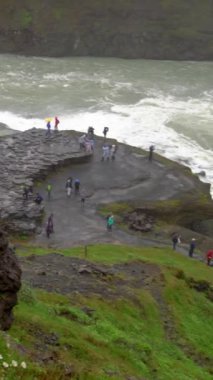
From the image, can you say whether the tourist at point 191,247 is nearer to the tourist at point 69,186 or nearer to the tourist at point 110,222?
the tourist at point 110,222

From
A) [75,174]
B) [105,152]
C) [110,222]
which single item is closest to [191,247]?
[110,222]

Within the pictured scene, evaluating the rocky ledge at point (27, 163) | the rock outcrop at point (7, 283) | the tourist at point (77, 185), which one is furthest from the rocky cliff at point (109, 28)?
the rock outcrop at point (7, 283)

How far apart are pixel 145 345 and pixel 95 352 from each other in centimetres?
263

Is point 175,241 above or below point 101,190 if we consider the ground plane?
below

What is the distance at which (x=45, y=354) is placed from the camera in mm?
13383

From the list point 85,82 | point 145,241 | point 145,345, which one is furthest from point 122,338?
point 85,82

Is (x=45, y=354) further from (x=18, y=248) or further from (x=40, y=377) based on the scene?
(x=18, y=248)

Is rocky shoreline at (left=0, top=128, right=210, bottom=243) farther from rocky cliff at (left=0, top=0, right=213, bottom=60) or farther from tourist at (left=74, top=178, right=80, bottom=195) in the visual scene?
rocky cliff at (left=0, top=0, right=213, bottom=60)

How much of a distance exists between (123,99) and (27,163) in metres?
26.8

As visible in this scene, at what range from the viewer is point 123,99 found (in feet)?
210

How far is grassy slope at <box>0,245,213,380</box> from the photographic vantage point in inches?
533

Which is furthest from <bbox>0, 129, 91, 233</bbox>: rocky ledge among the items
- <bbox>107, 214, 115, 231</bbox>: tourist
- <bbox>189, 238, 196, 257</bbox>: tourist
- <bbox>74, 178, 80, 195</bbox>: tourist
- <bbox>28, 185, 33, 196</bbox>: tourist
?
<bbox>189, 238, 196, 257</bbox>: tourist

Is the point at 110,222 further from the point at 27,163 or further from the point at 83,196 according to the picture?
the point at 27,163

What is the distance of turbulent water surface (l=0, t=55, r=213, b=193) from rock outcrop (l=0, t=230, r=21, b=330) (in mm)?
31318
